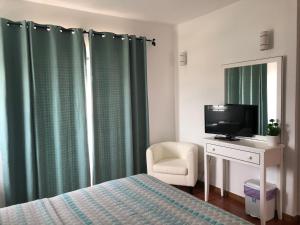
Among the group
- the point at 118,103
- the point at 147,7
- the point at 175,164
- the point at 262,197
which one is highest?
the point at 147,7

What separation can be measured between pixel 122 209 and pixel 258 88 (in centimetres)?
206

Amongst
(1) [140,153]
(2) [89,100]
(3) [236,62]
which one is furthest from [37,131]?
(3) [236,62]

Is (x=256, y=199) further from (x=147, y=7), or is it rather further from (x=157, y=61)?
(x=147, y=7)

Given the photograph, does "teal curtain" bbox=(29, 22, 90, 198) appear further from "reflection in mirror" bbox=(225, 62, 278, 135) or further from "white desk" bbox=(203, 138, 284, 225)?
"reflection in mirror" bbox=(225, 62, 278, 135)

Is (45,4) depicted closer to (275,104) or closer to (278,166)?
(275,104)

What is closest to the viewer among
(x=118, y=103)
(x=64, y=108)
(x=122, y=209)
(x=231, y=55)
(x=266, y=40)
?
(x=122, y=209)

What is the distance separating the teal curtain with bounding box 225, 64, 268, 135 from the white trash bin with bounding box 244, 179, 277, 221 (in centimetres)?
60

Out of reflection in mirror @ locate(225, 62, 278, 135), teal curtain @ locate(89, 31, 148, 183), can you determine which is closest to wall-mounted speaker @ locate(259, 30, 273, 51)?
reflection in mirror @ locate(225, 62, 278, 135)

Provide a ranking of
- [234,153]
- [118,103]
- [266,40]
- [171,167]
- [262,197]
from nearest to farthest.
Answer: [262,197] → [266,40] → [234,153] → [171,167] → [118,103]

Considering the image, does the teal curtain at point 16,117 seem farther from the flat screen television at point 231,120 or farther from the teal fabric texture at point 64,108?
the flat screen television at point 231,120

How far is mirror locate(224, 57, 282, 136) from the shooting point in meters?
2.66

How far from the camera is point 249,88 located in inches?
116

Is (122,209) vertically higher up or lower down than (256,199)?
higher up

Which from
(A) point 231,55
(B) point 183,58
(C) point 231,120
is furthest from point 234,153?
(B) point 183,58
